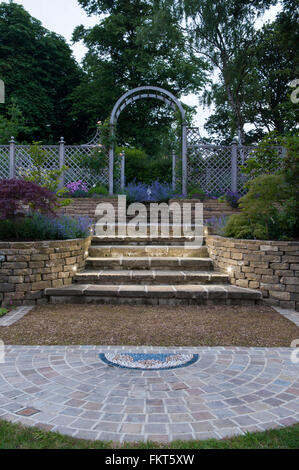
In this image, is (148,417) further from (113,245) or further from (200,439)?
(113,245)

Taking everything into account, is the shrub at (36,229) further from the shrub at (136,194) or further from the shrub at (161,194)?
the shrub at (161,194)

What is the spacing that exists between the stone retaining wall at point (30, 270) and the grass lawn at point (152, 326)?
28 centimetres

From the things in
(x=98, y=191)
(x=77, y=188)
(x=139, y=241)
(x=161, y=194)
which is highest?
(x=77, y=188)

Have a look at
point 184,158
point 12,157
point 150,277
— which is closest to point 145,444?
point 150,277

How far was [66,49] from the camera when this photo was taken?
65.3ft

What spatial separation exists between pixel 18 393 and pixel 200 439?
118cm

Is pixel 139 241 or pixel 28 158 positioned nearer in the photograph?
pixel 139 241

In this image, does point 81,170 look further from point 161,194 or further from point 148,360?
point 148,360

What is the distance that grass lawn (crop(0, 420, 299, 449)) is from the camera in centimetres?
160

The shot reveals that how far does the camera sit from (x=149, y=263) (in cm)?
519

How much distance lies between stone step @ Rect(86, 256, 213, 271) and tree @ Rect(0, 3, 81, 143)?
12597 mm

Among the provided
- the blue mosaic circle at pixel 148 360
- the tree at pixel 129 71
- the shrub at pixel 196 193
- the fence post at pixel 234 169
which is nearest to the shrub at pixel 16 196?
the blue mosaic circle at pixel 148 360

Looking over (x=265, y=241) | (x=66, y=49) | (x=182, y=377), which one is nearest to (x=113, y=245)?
(x=265, y=241)

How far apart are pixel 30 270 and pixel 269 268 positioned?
10.1ft
